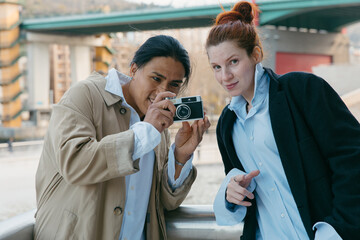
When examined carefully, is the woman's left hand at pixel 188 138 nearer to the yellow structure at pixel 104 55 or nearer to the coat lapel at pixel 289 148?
the coat lapel at pixel 289 148

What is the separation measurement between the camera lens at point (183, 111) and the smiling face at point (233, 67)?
179 millimetres

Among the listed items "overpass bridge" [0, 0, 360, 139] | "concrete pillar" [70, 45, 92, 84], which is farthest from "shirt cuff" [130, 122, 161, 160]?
"concrete pillar" [70, 45, 92, 84]

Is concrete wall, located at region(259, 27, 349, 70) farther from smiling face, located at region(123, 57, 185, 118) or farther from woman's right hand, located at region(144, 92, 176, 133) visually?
woman's right hand, located at region(144, 92, 176, 133)

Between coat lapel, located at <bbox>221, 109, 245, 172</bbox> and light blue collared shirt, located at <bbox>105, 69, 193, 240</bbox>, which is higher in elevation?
coat lapel, located at <bbox>221, 109, 245, 172</bbox>

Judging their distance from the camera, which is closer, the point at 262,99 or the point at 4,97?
the point at 262,99

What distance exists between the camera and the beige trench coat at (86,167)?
44.9 inches

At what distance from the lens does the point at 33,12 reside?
17297 millimetres

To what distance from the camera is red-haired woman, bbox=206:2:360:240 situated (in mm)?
1005

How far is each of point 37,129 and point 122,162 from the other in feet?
53.3

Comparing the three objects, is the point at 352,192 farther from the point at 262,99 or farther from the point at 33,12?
the point at 33,12

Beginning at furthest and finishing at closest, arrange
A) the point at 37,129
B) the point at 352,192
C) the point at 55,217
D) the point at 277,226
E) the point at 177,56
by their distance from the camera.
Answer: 1. the point at 37,129
2. the point at 177,56
3. the point at 55,217
4. the point at 277,226
5. the point at 352,192

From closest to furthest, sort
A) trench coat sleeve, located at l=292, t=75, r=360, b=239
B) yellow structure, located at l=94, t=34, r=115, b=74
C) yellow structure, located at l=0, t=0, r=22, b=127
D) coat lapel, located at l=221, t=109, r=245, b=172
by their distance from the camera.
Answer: trench coat sleeve, located at l=292, t=75, r=360, b=239
coat lapel, located at l=221, t=109, r=245, b=172
yellow structure, located at l=0, t=0, r=22, b=127
yellow structure, located at l=94, t=34, r=115, b=74

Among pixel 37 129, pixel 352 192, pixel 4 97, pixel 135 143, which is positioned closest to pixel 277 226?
pixel 352 192

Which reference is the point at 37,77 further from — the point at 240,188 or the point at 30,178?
the point at 240,188
